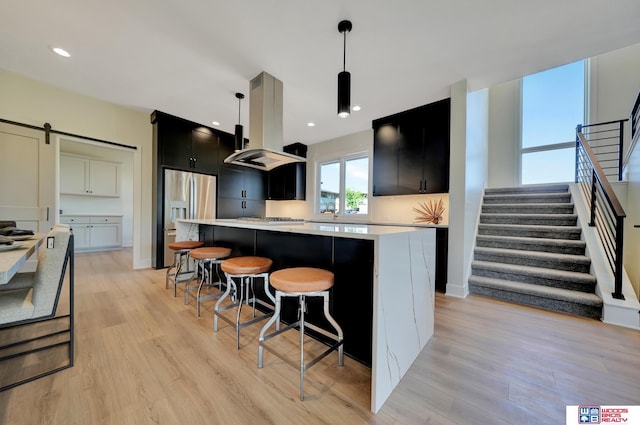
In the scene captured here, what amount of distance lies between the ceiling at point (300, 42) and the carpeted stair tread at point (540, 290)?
242 centimetres

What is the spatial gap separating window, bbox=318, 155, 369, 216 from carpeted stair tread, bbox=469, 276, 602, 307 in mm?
2317

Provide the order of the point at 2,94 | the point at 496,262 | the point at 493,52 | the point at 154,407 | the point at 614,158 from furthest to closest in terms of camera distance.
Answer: the point at 614,158 < the point at 496,262 < the point at 2,94 < the point at 493,52 < the point at 154,407

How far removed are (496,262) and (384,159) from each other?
2.24 meters

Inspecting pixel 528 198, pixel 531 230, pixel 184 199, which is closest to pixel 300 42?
pixel 184 199

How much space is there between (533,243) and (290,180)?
4476mm

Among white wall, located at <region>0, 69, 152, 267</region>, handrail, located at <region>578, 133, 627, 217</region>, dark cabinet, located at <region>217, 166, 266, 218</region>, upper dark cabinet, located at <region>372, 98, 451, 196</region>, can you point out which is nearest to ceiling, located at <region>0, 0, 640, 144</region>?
white wall, located at <region>0, 69, 152, 267</region>

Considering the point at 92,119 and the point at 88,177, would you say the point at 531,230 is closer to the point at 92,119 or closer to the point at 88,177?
the point at 92,119

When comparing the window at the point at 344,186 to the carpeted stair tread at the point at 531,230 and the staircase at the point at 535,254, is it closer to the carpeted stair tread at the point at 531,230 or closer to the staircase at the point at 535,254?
the carpeted stair tread at the point at 531,230

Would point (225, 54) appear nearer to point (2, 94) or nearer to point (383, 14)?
point (383, 14)

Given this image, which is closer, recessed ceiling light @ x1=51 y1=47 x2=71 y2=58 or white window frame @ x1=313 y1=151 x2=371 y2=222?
recessed ceiling light @ x1=51 y1=47 x2=71 y2=58

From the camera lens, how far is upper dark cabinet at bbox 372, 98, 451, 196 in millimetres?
3307

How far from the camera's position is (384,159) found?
4012 mm

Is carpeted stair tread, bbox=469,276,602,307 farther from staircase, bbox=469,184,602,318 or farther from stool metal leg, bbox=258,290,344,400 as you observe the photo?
stool metal leg, bbox=258,290,344,400

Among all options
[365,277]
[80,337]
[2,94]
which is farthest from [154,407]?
[2,94]
